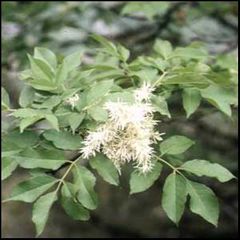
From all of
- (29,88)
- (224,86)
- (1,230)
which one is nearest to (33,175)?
(29,88)

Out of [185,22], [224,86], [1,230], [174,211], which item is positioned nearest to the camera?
[174,211]

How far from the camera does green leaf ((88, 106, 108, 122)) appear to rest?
3.45 ft

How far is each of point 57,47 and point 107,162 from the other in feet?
5.56

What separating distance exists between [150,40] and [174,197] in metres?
1.79

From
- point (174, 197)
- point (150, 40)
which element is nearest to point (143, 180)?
point (174, 197)

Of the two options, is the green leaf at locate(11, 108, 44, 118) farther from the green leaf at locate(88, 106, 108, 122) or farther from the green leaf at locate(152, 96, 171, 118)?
the green leaf at locate(152, 96, 171, 118)

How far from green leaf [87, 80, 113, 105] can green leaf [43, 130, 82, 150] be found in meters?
0.08

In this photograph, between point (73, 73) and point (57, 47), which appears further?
point (57, 47)

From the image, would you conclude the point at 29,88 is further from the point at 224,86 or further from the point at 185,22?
the point at 185,22

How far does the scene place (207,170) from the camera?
1143 mm

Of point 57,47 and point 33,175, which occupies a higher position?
point 57,47

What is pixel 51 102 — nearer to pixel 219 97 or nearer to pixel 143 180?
pixel 143 180

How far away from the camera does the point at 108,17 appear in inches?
108

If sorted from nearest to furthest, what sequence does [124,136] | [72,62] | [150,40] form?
[124,136] → [72,62] → [150,40]
